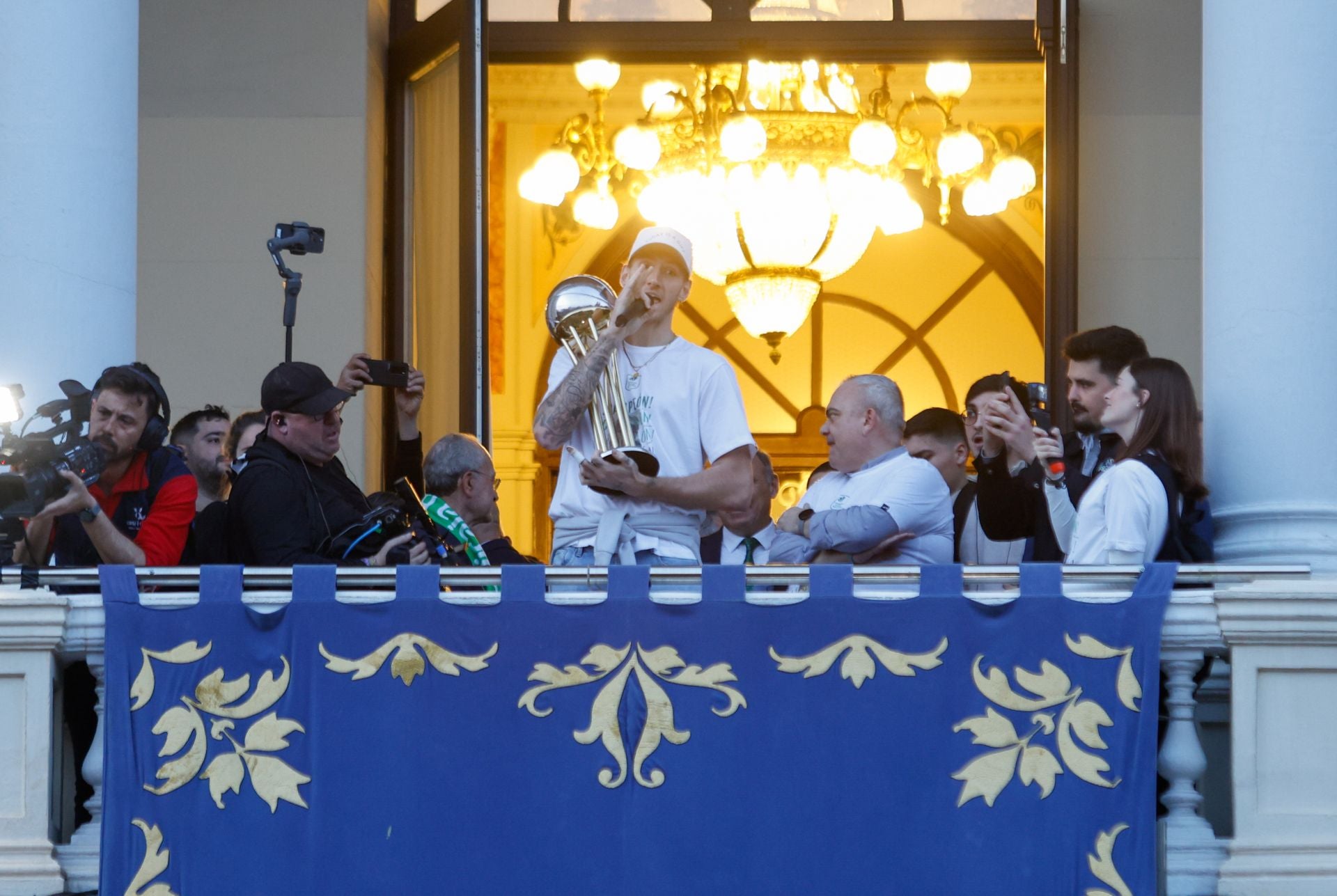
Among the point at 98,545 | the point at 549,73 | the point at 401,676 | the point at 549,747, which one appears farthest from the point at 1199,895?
the point at 549,73

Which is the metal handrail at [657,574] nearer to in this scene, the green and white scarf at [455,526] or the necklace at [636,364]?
the green and white scarf at [455,526]

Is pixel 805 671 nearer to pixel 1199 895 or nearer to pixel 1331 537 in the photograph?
pixel 1199 895

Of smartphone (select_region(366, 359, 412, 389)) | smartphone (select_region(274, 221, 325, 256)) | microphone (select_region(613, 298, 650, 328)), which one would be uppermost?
smartphone (select_region(274, 221, 325, 256))

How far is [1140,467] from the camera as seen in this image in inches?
209

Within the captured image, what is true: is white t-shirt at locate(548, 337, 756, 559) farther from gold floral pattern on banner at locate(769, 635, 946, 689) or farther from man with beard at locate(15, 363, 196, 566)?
man with beard at locate(15, 363, 196, 566)

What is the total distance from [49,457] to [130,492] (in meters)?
0.46

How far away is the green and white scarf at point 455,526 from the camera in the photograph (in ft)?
19.4

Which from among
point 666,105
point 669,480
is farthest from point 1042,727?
point 666,105

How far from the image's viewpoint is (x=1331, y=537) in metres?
5.51

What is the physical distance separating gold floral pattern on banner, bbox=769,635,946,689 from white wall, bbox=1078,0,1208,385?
13.5 ft

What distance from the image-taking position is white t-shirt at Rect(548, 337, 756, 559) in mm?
5922

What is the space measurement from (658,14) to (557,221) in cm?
493

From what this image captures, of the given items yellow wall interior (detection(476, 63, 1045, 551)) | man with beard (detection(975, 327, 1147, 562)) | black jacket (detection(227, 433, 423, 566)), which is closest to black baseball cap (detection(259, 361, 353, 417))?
black jacket (detection(227, 433, 423, 566))

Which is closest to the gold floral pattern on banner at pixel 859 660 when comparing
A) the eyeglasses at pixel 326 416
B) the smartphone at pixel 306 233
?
the eyeglasses at pixel 326 416
